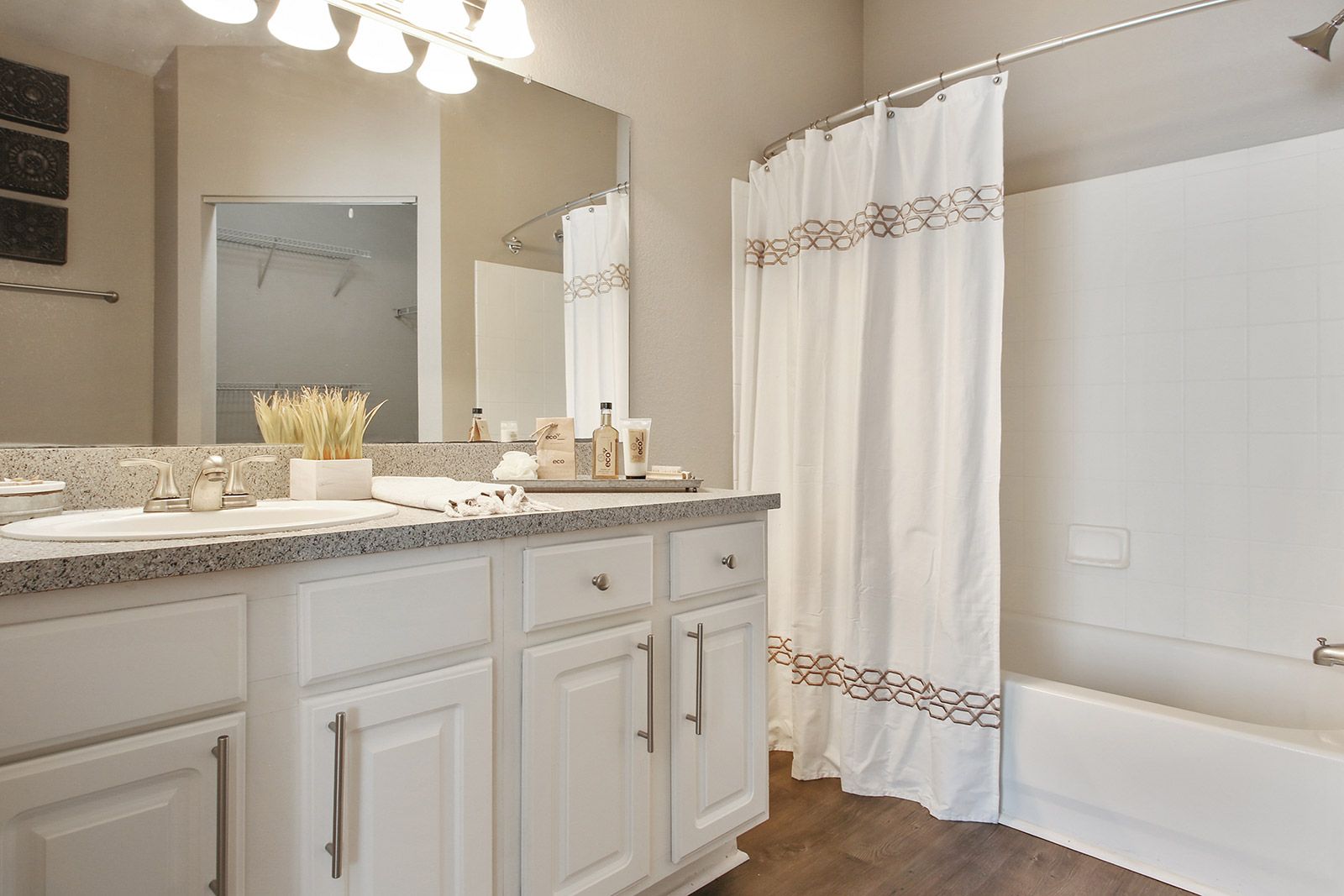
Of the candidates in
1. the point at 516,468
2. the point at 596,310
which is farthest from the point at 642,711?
the point at 596,310

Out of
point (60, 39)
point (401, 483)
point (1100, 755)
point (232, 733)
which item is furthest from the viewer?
point (1100, 755)

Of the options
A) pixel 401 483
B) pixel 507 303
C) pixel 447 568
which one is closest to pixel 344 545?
pixel 447 568

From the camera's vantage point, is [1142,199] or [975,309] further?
[1142,199]

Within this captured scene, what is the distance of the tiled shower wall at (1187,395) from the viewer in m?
1.97

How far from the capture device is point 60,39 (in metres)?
1.17

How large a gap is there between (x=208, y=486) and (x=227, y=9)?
922mm

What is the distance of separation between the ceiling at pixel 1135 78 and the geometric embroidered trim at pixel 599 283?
1537mm

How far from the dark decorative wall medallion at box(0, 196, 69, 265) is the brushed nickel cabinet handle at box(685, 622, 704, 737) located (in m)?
1.27

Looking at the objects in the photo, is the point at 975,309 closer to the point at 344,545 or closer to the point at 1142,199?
the point at 1142,199

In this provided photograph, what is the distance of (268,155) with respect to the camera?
1.38m

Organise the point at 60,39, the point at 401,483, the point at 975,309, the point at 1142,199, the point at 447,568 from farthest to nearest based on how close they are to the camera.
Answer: the point at 1142,199 → the point at 975,309 → the point at 401,483 → the point at 60,39 → the point at 447,568

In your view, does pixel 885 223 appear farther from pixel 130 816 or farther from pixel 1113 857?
pixel 130 816

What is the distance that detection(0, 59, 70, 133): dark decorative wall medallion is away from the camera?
1122 millimetres

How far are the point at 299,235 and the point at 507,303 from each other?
0.49 meters
